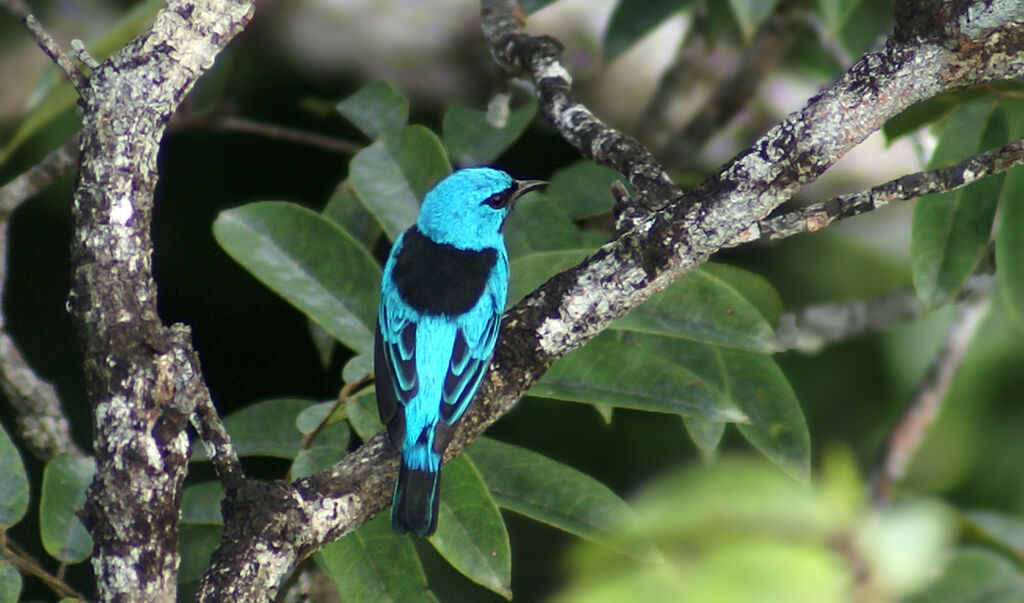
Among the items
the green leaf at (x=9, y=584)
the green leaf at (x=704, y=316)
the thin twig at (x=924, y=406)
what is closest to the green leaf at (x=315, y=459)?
the green leaf at (x=9, y=584)

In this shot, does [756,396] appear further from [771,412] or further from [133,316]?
[133,316]

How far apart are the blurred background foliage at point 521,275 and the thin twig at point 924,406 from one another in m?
0.11

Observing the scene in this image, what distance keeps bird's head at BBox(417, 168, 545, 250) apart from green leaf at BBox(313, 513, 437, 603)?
1198mm

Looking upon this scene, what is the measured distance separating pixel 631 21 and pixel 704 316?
63.4 inches

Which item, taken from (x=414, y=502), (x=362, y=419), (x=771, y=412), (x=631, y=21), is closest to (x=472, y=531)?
(x=414, y=502)

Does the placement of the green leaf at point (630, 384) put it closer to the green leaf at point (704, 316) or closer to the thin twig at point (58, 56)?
the green leaf at point (704, 316)

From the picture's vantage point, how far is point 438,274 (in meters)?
2.84

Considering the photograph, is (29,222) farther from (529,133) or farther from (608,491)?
(608,491)

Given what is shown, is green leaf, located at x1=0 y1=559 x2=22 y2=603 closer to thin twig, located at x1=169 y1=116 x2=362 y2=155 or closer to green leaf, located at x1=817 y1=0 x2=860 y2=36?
thin twig, located at x1=169 y1=116 x2=362 y2=155

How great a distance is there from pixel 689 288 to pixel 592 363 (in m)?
0.24

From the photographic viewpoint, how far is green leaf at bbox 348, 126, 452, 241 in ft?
8.27

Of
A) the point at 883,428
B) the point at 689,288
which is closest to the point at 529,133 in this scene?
the point at 883,428

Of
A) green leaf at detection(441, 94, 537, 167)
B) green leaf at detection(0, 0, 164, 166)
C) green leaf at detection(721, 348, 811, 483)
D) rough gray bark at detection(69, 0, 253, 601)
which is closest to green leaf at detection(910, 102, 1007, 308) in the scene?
green leaf at detection(721, 348, 811, 483)

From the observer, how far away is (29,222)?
179 inches
